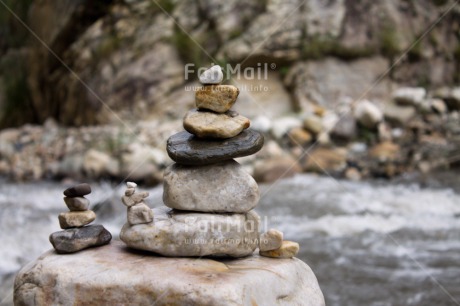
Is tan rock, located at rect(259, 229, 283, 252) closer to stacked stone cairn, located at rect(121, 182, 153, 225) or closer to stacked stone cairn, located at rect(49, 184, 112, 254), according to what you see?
stacked stone cairn, located at rect(121, 182, 153, 225)

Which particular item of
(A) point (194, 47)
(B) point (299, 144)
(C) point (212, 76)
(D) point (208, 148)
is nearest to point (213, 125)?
(D) point (208, 148)

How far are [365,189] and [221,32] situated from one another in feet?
16.6

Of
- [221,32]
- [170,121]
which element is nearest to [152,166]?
[170,121]

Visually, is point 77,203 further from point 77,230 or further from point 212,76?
point 212,76

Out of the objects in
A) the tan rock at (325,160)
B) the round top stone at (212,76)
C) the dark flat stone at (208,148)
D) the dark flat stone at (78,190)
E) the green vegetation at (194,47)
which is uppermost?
the green vegetation at (194,47)

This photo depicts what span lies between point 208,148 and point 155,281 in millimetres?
917

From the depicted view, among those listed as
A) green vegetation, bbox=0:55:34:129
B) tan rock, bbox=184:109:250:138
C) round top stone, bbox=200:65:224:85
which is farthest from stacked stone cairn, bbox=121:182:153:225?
green vegetation, bbox=0:55:34:129

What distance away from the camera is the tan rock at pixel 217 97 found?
13.5 feet

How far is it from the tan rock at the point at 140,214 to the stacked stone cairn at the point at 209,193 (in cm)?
3

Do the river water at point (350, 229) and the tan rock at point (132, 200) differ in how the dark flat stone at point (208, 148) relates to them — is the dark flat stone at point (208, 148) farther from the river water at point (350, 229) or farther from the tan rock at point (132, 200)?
the river water at point (350, 229)

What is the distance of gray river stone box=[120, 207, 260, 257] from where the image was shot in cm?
392

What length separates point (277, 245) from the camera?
13.6 feet

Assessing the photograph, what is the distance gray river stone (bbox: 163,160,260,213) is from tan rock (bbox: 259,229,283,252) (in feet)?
0.73

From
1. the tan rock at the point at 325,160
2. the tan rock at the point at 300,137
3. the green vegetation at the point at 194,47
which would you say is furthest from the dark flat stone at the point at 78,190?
the green vegetation at the point at 194,47
